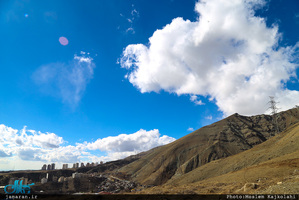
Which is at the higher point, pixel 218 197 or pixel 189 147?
pixel 189 147

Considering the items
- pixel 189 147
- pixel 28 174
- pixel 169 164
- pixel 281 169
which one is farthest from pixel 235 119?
pixel 28 174

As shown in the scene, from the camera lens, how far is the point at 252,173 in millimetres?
32531

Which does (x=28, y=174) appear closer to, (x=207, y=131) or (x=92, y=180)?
(x=92, y=180)

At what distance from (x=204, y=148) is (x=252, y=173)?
60.8 meters

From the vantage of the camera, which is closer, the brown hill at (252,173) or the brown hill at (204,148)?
the brown hill at (252,173)

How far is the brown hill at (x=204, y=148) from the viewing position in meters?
81.3

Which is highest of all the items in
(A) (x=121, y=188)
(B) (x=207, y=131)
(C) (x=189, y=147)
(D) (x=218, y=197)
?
(B) (x=207, y=131)

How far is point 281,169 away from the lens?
28969mm

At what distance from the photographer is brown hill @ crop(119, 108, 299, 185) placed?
8131cm

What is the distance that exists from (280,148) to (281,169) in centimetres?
2157

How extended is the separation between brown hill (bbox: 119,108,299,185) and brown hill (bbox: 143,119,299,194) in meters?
25.1

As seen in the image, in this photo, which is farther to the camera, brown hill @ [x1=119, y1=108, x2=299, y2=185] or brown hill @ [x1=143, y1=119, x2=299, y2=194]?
brown hill @ [x1=119, y1=108, x2=299, y2=185]

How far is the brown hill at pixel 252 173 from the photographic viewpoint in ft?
74.2

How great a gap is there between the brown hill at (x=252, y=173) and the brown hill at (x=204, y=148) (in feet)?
82.5
